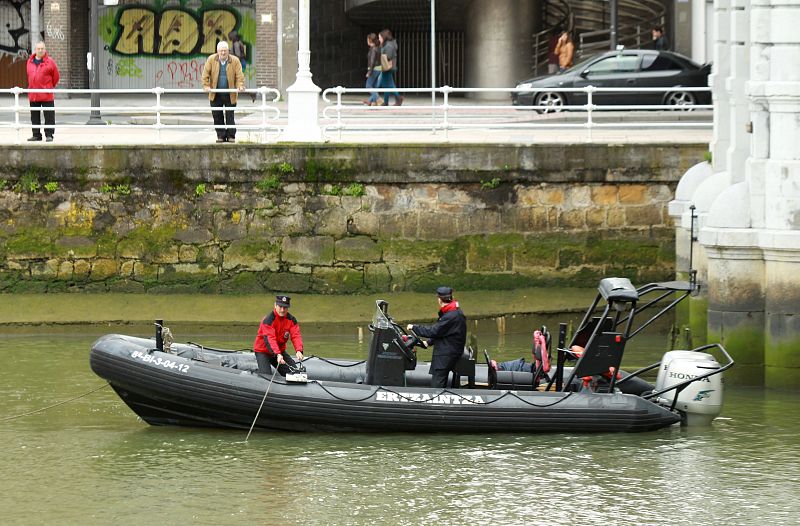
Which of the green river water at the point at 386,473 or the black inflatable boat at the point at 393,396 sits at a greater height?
the black inflatable boat at the point at 393,396

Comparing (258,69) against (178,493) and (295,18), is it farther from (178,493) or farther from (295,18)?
(178,493)

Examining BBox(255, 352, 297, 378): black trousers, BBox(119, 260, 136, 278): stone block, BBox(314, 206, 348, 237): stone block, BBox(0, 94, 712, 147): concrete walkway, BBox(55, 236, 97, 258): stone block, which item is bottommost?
BBox(255, 352, 297, 378): black trousers

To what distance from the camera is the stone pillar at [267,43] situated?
34.8 meters

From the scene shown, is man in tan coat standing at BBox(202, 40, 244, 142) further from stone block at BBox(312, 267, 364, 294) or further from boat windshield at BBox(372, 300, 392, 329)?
boat windshield at BBox(372, 300, 392, 329)

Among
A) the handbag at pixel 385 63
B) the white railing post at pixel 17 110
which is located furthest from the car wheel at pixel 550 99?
the white railing post at pixel 17 110

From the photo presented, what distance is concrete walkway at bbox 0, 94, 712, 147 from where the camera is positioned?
22938 millimetres

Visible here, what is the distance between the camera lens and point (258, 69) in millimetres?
34844

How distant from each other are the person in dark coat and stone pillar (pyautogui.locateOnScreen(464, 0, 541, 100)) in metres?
19.3

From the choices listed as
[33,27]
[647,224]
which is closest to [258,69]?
[33,27]

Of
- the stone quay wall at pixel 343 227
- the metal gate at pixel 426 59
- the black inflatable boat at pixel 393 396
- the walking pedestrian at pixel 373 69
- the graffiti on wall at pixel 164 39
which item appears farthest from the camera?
the metal gate at pixel 426 59

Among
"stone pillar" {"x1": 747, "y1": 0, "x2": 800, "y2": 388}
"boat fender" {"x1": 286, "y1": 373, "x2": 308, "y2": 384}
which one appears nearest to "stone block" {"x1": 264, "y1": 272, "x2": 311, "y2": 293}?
"boat fender" {"x1": 286, "y1": 373, "x2": 308, "y2": 384}

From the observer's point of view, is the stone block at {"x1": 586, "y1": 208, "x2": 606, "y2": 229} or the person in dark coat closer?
the person in dark coat

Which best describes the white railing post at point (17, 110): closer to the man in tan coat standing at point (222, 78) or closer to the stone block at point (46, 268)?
the stone block at point (46, 268)

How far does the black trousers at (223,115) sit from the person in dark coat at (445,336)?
7.46 metres
